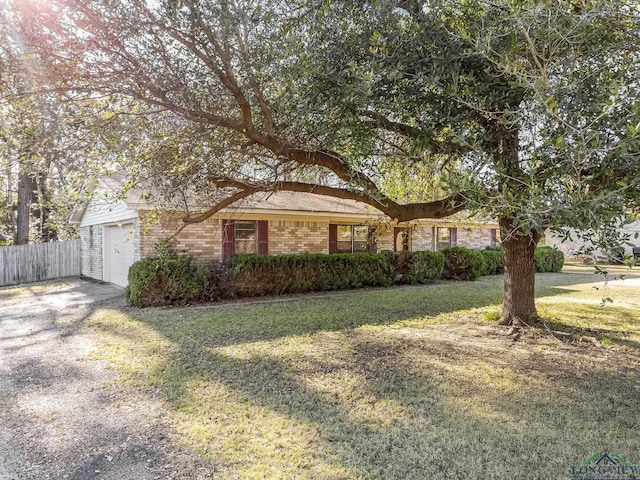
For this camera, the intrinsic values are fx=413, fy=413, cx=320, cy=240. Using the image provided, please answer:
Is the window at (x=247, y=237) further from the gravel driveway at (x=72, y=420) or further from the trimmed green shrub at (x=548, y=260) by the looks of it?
the trimmed green shrub at (x=548, y=260)

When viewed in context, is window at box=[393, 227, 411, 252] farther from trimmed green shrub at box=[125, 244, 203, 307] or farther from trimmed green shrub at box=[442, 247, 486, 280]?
trimmed green shrub at box=[125, 244, 203, 307]

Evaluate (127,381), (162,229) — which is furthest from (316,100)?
(162,229)

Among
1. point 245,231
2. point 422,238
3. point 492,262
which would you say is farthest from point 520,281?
point 492,262

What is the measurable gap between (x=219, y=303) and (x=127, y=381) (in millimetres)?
5879

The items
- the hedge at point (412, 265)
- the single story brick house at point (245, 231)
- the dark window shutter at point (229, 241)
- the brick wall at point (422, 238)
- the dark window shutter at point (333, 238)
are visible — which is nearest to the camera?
the single story brick house at point (245, 231)

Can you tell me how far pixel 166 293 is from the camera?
1048 centimetres

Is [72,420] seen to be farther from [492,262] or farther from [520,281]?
[492,262]

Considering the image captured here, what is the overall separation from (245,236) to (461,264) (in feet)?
29.1

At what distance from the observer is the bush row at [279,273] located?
10391 millimetres

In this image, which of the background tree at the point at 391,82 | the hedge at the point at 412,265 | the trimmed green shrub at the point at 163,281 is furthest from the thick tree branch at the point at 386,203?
the hedge at the point at 412,265

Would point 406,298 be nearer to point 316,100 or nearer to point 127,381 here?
point 316,100

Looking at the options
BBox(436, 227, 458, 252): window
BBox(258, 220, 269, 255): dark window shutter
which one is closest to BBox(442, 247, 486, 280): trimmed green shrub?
BBox(436, 227, 458, 252): window

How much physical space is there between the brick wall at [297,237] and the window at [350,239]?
485 millimetres

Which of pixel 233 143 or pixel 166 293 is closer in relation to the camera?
pixel 233 143
